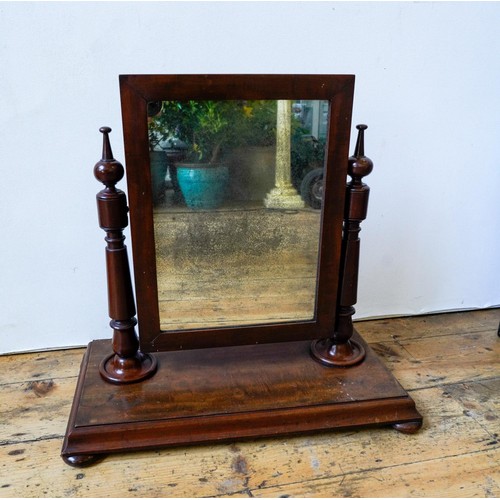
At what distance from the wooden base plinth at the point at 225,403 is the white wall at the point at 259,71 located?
262 millimetres

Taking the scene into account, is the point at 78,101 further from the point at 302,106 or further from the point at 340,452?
the point at 340,452

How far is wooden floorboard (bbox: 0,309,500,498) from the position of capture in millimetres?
774

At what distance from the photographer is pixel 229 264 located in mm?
880

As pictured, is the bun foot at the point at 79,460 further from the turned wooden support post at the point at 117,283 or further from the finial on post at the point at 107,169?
the finial on post at the point at 107,169

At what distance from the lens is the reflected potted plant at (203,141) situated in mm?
781

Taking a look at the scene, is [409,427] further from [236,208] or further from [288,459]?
[236,208]

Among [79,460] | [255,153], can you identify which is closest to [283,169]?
[255,153]

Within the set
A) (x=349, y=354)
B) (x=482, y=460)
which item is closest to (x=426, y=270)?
(x=349, y=354)

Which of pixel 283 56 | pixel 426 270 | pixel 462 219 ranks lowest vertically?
pixel 426 270

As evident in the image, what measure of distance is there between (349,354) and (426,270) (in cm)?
42

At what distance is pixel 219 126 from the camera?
80cm

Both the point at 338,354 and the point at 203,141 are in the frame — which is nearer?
the point at 203,141

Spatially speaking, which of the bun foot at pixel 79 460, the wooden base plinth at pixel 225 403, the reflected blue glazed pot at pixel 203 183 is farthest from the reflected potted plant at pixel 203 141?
the bun foot at pixel 79 460

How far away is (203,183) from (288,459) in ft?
1.55
